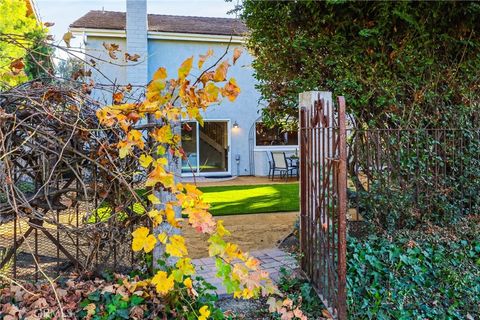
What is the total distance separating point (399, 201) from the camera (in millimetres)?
4641

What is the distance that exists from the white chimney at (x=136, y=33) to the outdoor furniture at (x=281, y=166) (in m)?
5.15

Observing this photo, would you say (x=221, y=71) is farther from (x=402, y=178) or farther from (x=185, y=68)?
(x=402, y=178)

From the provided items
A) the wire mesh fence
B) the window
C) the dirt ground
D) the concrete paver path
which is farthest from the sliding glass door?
the concrete paver path

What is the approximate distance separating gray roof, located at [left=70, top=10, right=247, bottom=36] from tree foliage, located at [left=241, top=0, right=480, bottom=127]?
25.8 feet

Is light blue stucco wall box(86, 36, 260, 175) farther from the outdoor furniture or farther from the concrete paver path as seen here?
the concrete paver path

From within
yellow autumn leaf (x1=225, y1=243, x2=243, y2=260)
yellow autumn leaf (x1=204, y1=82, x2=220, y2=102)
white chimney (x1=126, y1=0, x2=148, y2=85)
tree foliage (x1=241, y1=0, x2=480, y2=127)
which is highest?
white chimney (x1=126, y1=0, x2=148, y2=85)

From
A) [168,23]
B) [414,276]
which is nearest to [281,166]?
[168,23]

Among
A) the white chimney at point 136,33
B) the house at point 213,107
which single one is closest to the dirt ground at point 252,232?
the house at point 213,107

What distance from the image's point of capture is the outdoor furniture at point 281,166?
13.2m

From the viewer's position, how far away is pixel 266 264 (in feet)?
14.8

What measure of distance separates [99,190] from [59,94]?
72 centimetres

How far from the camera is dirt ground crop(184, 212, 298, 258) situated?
5.48 m

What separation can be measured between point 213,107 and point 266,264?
10104 millimetres

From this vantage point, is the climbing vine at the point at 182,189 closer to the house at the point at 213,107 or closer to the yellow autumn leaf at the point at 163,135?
the yellow autumn leaf at the point at 163,135
